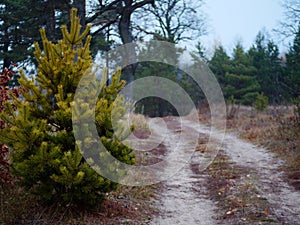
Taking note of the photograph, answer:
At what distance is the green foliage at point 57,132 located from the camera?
3.62 m

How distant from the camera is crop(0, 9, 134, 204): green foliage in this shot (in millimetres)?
3617

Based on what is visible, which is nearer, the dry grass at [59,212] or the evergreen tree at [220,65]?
the dry grass at [59,212]

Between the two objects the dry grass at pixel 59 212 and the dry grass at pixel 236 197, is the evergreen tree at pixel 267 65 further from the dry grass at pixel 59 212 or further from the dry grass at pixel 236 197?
the dry grass at pixel 59 212

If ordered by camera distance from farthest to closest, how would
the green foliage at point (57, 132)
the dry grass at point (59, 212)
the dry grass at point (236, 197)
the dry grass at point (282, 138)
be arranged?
the dry grass at point (282, 138) → the dry grass at point (236, 197) → the dry grass at point (59, 212) → the green foliage at point (57, 132)

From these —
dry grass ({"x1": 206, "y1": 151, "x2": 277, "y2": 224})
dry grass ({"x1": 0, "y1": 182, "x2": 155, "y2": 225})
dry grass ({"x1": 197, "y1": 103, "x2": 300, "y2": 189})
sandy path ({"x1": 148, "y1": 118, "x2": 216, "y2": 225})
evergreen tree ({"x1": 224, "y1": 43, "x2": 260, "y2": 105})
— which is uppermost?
evergreen tree ({"x1": 224, "y1": 43, "x2": 260, "y2": 105})

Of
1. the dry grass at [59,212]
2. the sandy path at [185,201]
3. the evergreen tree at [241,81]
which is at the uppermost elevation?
the evergreen tree at [241,81]

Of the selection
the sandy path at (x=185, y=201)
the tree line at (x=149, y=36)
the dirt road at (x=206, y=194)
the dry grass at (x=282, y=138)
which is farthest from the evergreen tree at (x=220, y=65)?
the sandy path at (x=185, y=201)

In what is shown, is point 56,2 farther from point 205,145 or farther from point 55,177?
point 55,177

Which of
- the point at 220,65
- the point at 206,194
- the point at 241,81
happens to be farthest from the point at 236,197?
the point at 220,65

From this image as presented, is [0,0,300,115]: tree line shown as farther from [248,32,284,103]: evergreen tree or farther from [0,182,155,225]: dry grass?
[0,182,155,225]: dry grass

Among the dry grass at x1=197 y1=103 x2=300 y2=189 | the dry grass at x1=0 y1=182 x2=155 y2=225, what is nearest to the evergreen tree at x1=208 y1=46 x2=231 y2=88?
the dry grass at x1=197 y1=103 x2=300 y2=189

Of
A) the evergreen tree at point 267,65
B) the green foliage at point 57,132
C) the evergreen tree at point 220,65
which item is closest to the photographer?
the green foliage at point 57,132

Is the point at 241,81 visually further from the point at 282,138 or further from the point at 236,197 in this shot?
the point at 236,197

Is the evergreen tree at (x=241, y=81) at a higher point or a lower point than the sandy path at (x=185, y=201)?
higher
